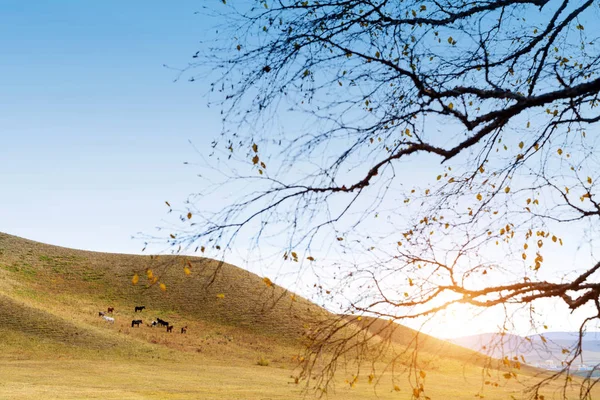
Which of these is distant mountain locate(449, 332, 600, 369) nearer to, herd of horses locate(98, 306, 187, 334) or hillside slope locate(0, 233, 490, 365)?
hillside slope locate(0, 233, 490, 365)

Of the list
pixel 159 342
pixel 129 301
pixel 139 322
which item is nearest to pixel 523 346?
pixel 159 342

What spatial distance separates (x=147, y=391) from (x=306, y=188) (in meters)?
17.5

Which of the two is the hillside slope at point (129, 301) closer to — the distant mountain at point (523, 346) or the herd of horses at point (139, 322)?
the herd of horses at point (139, 322)

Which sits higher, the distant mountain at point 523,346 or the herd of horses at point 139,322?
the distant mountain at point 523,346

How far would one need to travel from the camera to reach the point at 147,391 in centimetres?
2128

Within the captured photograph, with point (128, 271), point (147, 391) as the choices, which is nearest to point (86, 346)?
point (147, 391)

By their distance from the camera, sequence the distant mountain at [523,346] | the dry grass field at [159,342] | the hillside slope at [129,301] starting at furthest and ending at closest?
the hillside slope at [129,301] < the dry grass field at [159,342] < the distant mountain at [523,346]

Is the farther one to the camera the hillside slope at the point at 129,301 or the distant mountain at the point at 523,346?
the hillside slope at the point at 129,301

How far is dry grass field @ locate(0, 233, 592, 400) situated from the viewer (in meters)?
21.4

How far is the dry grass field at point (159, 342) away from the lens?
70.2ft

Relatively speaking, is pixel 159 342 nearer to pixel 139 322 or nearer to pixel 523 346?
pixel 139 322

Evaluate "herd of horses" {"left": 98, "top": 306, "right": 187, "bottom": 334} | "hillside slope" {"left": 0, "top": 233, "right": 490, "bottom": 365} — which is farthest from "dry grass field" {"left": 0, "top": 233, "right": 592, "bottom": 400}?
"herd of horses" {"left": 98, "top": 306, "right": 187, "bottom": 334}

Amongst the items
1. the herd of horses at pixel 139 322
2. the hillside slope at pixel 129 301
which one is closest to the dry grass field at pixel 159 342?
the hillside slope at pixel 129 301

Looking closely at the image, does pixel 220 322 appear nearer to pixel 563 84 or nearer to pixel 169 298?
pixel 169 298
